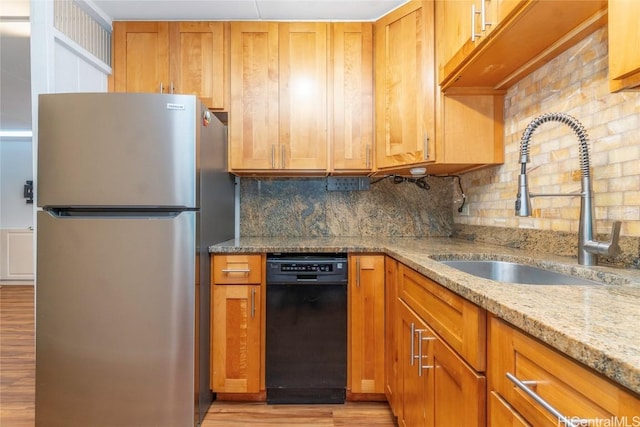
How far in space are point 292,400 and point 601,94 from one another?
6.63 feet

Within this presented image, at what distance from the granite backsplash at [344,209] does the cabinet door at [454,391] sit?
1310 millimetres

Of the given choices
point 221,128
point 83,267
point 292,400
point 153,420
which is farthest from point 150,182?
point 292,400

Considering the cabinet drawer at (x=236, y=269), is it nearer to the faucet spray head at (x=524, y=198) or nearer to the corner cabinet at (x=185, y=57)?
the corner cabinet at (x=185, y=57)

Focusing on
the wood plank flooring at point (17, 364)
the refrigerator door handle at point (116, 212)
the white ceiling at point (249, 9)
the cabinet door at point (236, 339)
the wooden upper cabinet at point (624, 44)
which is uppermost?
the white ceiling at point (249, 9)

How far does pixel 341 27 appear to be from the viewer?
6.82ft

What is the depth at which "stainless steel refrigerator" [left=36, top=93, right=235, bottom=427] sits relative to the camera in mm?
1521

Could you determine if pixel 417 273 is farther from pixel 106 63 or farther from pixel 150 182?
pixel 106 63

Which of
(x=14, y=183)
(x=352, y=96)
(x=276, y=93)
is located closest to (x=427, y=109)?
(x=352, y=96)

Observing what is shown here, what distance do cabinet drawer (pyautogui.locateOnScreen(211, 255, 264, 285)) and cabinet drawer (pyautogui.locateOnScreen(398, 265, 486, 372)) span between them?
0.87m

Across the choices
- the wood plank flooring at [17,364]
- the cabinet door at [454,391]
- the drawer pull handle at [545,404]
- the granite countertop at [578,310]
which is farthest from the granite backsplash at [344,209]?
the drawer pull handle at [545,404]

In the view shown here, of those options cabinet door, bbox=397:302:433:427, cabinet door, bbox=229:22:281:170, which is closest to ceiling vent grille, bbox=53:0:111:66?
cabinet door, bbox=229:22:281:170

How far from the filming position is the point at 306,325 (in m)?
1.79

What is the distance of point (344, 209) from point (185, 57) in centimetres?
148

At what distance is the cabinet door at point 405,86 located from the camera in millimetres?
1801
